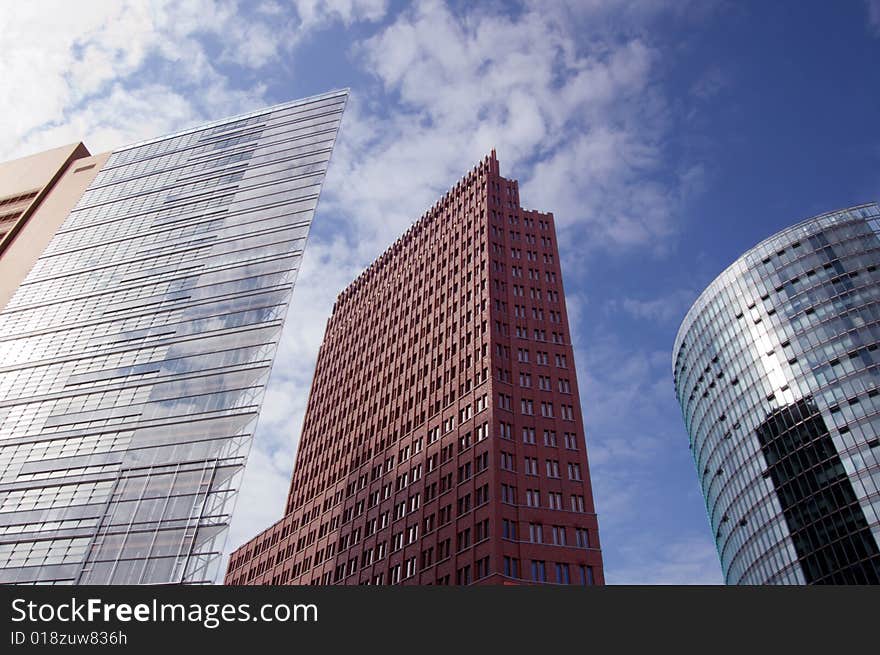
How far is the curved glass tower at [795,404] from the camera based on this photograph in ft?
304

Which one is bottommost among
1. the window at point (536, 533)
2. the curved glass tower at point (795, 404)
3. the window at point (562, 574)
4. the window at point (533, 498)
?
the window at point (562, 574)

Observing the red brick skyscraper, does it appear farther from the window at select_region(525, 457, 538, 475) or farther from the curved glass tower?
the curved glass tower

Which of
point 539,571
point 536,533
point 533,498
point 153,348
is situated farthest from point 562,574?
point 153,348

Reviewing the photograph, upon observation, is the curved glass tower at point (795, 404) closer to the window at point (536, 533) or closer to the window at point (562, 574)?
the window at point (562, 574)

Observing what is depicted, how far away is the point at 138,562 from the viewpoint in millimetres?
47844

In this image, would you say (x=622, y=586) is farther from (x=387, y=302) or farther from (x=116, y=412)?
(x=387, y=302)

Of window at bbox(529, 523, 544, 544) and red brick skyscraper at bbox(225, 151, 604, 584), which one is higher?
red brick skyscraper at bbox(225, 151, 604, 584)

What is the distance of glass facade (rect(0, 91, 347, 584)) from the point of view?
5016cm

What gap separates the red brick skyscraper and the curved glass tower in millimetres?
36273

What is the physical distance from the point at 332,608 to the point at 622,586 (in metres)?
9.92

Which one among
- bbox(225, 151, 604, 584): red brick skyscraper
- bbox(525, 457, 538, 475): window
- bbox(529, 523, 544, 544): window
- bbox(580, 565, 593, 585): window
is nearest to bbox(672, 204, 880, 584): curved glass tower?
bbox(225, 151, 604, 584): red brick skyscraper

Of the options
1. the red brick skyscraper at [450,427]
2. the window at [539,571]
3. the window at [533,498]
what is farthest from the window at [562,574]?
the window at [533,498]

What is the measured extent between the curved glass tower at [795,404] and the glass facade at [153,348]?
7361cm

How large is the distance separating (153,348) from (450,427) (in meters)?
35.8
